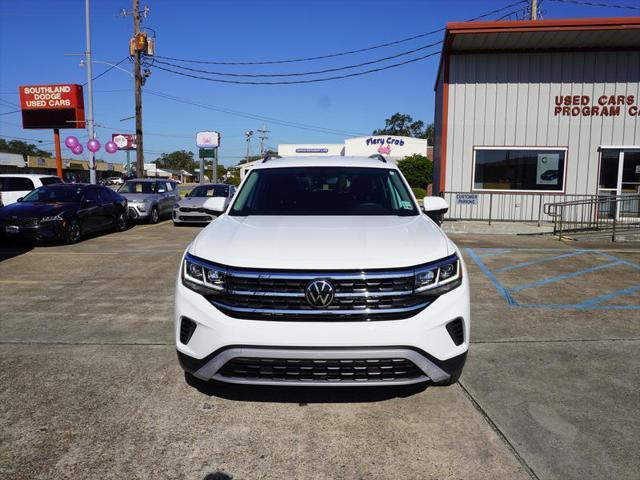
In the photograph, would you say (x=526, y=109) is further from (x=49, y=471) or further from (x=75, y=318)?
(x=49, y=471)

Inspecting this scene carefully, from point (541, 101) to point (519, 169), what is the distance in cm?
206

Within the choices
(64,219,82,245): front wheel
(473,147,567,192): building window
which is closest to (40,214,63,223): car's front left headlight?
(64,219,82,245): front wheel

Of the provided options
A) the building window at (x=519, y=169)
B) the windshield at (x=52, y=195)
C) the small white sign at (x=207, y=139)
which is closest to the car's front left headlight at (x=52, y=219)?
the windshield at (x=52, y=195)

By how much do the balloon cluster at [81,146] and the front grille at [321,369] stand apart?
23490mm

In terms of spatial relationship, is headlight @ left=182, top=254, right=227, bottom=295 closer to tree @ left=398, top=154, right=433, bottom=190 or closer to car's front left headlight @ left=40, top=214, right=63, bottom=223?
car's front left headlight @ left=40, top=214, right=63, bottom=223

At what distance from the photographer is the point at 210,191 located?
18.1m

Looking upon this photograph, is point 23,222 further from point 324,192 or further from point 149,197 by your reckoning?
point 324,192

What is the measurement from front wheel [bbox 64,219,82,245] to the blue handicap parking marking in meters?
8.95

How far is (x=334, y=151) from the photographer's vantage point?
5506 centimetres

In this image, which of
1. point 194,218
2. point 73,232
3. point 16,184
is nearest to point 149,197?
point 194,218

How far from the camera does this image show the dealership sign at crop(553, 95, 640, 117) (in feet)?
49.1

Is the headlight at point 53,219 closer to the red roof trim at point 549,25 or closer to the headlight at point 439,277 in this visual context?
the headlight at point 439,277

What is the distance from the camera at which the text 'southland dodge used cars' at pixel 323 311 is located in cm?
296

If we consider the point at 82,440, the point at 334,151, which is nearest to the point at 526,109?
the point at 82,440
